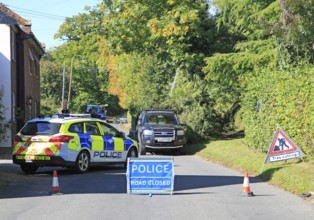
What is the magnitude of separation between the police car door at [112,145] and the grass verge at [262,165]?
143 inches

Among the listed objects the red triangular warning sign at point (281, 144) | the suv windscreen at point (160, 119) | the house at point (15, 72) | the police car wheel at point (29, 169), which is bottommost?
the police car wheel at point (29, 169)

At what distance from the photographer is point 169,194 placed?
407 inches

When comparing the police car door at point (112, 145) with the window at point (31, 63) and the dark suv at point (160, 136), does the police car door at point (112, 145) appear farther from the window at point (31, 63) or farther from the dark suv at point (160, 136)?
the window at point (31, 63)

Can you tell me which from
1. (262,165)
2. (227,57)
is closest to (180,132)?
(227,57)

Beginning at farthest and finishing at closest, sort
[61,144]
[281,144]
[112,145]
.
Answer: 1. [112,145]
2. [61,144]
3. [281,144]

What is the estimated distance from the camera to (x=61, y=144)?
13789 millimetres

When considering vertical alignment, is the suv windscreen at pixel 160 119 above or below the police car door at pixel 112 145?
above

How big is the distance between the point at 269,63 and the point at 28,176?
32.8 feet

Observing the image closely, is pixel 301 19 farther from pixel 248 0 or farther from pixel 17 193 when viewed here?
pixel 17 193

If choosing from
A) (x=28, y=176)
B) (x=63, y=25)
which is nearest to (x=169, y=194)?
(x=28, y=176)

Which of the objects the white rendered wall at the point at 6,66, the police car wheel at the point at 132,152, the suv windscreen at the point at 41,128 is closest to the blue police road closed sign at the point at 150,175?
the suv windscreen at the point at 41,128

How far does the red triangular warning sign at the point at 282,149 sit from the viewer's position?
43.8 feet

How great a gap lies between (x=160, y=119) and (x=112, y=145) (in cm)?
737

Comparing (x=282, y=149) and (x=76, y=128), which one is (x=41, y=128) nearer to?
(x=76, y=128)
